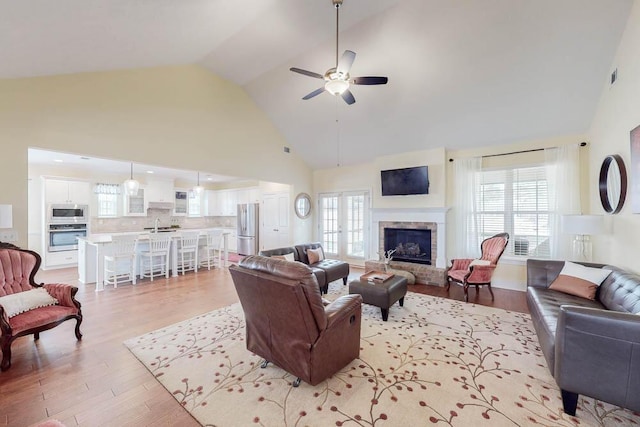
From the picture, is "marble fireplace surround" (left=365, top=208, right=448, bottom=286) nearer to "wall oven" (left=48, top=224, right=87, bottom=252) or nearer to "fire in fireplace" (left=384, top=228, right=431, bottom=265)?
"fire in fireplace" (left=384, top=228, right=431, bottom=265)

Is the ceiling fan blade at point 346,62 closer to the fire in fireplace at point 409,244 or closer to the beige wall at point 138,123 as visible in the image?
the beige wall at point 138,123

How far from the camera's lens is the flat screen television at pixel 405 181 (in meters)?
5.62

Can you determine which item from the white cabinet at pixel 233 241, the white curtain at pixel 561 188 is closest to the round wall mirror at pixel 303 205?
the white cabinet at pixel 233 241

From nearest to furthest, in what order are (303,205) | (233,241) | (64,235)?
(64,235)
(303,205)
(233,241)

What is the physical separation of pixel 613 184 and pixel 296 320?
450cm

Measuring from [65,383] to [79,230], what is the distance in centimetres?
603

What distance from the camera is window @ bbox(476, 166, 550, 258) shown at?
15.7ft

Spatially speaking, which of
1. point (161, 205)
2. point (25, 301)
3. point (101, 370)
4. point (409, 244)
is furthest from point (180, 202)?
point (409, 244)

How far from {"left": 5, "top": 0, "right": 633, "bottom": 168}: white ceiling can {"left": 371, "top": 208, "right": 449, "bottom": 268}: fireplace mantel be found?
144 cm

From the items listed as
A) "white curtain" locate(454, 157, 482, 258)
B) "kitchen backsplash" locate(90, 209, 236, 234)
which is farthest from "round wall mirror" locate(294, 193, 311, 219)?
"white curtain" locate(454, 157, 482, 258)

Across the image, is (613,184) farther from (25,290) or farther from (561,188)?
(25,290)

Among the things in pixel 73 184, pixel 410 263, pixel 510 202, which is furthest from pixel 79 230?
pixel 510 202

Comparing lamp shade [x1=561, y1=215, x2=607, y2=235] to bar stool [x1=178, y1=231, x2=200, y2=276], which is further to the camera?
bar stool [x1=178, y1=231, x2=200, y2=276]

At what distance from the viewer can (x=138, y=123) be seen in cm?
420
